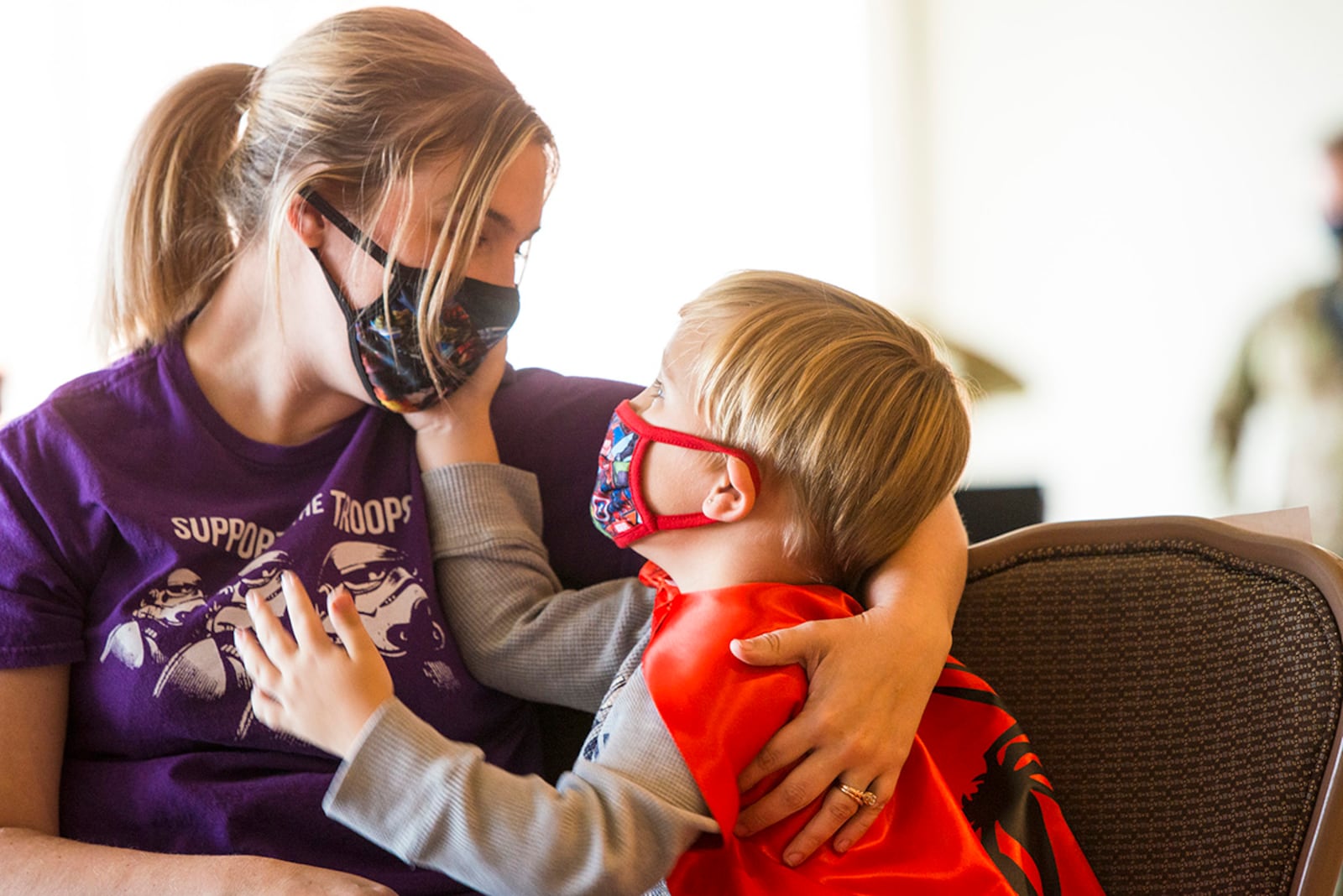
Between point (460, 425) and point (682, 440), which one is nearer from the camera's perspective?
point (682, 440)

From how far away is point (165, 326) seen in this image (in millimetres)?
1454

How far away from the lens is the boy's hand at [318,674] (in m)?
1.04

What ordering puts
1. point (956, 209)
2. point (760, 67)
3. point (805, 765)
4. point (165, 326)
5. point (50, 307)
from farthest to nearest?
point (956, 209) < point (760, 67) < point (50, 307) < point (165, 326) < point (805, 765)

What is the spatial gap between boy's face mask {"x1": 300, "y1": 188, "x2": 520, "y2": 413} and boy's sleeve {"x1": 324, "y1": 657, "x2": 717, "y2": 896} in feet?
1.53

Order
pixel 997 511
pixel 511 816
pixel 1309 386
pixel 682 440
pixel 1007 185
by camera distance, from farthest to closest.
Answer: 1. pixel 1007 185
2. pixel 1309 386
3. pixel 997 511
4. pixel 682 440
5. pixel 511 816

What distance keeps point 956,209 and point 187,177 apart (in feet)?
11.2

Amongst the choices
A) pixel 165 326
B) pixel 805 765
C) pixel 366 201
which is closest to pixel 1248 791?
pixel 805 765

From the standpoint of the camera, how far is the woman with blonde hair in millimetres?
1253

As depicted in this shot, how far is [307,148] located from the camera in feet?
4.47

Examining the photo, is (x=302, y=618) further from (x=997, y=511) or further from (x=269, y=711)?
(x=997, y=511)

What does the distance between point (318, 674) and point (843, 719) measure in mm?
485

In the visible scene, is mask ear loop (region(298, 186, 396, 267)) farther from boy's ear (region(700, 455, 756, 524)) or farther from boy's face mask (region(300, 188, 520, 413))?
boy's ear (region(700, 455, 756, 524))

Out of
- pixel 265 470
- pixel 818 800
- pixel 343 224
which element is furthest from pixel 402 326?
pixel 818 800

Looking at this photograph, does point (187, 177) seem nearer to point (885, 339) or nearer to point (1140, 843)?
point (885, 339)
